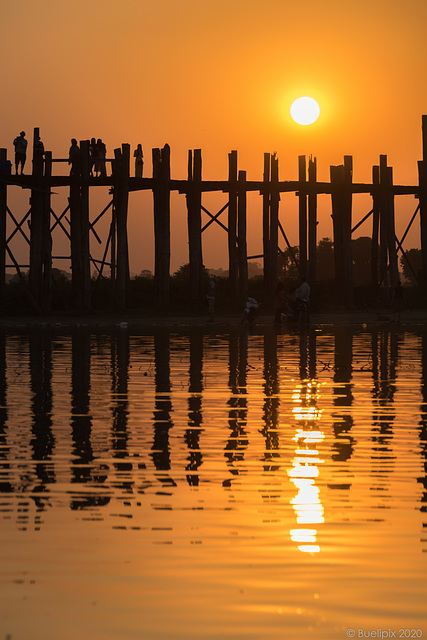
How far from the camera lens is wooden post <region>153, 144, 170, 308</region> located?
31.9m

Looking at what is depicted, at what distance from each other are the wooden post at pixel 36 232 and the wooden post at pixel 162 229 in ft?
10.4

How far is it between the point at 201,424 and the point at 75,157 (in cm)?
2260

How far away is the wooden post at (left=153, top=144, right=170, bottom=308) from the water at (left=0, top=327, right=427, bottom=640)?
18.0 metres

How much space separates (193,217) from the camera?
32.5 meters

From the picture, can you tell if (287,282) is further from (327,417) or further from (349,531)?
(349,531)

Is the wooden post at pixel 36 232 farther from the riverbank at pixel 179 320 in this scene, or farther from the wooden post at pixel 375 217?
the wooden post at pixel 375 217

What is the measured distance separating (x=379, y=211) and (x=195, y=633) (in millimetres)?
32215

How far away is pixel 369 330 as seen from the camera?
28.0 metres

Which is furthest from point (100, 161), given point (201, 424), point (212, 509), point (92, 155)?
point (212, 509)

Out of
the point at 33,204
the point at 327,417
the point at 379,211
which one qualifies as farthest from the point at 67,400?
the point at 379,211

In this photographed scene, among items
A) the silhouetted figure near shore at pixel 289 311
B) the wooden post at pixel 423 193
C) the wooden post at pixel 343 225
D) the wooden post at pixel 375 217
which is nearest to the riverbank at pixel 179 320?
the silhouetted figure near shore at pixel 289 311

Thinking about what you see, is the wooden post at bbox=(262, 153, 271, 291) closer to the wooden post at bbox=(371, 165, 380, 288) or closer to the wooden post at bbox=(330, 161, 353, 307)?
the wooden post at bbox=(330, 161, 353, 307)

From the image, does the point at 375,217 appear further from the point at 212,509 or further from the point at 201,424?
the point at 212,509

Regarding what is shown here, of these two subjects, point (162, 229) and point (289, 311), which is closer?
point (289, 311)
